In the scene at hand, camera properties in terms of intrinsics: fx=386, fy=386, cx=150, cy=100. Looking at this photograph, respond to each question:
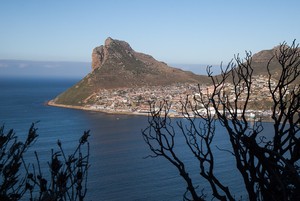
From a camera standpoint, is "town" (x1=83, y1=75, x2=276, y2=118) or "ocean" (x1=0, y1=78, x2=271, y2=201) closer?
"ocean" (x1=0, y1=78, x2=271, y2=201)

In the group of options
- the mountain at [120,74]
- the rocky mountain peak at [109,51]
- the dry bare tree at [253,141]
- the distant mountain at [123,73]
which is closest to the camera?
the dry bare tree at [253,141]

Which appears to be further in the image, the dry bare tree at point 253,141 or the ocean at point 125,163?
the ocean at point 125,163

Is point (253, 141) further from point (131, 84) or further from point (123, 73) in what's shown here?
point (123, 73)

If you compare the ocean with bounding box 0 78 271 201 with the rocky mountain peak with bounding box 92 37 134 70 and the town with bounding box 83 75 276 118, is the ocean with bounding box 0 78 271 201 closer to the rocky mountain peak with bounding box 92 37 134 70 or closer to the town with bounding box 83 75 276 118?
the town with bounding box 83 75 276 118

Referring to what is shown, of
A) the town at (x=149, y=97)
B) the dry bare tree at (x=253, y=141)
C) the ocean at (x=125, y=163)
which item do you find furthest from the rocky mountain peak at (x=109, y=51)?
the dry bare tree at (x=253, y=141)

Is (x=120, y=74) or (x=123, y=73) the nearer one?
(x=120, y=74)

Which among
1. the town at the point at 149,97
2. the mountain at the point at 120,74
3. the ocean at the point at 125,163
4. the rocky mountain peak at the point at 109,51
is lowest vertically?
the ocean at the point at 125,163

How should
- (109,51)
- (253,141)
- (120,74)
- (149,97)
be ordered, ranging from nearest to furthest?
1. (253,141)
2. (149,97)
3. (120,74)
4. (109,51)

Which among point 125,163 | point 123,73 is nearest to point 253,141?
point 125,163

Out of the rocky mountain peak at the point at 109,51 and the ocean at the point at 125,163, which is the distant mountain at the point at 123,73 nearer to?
the rocky mountain peak at the point at 109,51

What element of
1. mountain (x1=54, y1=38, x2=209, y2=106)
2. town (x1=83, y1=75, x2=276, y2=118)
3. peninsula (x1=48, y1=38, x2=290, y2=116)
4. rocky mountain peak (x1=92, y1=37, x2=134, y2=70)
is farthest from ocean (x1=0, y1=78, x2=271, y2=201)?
rocky mountain peak (x1=92, y1=37, x2=134, y2=70)
